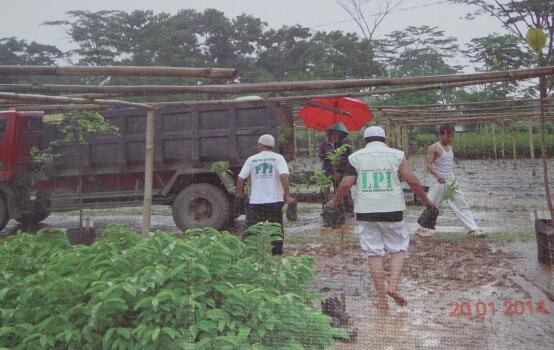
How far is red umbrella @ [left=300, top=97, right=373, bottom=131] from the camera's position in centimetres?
718

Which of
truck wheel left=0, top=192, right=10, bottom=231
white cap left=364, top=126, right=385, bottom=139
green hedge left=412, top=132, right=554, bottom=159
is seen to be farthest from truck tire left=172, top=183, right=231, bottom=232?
white cap left=364, top=126, right=385, bottom=139

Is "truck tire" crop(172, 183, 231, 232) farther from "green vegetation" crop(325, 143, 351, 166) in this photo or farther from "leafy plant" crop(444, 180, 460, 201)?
"leafy plant" crop(444, 180, 460, 201)

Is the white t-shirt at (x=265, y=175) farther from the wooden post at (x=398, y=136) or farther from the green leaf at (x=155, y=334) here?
the wooden post at (x=398, y=136)

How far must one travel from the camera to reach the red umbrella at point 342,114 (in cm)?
718

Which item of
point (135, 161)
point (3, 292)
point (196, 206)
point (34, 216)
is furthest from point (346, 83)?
point (34, 216)

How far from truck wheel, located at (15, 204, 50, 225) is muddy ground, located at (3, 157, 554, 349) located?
1.96 feet

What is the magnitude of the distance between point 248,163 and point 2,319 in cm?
313

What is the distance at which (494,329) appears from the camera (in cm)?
373

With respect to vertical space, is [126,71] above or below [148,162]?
above

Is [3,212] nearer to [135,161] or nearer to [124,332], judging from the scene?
[135,161]

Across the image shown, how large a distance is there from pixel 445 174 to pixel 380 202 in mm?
2657

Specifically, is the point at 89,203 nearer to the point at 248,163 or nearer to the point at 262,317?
the point at 248,163

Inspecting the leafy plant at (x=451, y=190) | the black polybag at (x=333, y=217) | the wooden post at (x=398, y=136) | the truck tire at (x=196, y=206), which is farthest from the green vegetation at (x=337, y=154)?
the wooden post at (x=398, y=136)

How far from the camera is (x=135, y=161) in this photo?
26.4 ft
